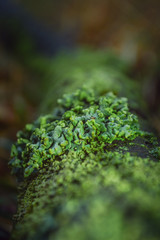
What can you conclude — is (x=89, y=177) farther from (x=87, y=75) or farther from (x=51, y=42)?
(x=51, y=42)

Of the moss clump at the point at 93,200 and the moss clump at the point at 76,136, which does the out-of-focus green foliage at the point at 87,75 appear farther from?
the moss clump at the point at 93,200

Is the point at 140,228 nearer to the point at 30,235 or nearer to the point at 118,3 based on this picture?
the point at 30,235

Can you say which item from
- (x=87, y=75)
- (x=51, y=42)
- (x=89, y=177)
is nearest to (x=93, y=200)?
(x=89, y=177)

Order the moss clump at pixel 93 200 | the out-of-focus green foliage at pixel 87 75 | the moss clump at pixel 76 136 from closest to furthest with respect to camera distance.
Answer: the moss clump at pixel 93 200, the moss clump at pixel 76 136, the out-of-focus green foliage at pixel 87 75

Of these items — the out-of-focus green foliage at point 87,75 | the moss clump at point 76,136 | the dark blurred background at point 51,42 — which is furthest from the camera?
the dark blurred background at point 51,42

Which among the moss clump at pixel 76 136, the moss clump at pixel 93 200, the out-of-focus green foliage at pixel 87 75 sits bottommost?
the moss clump at pixel 93 200

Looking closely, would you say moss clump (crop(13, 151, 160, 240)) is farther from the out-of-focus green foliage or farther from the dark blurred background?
the out-of-focus green foliage

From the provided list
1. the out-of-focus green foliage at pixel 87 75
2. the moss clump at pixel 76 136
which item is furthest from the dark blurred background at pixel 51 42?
the moss clump at pixel 76 136
